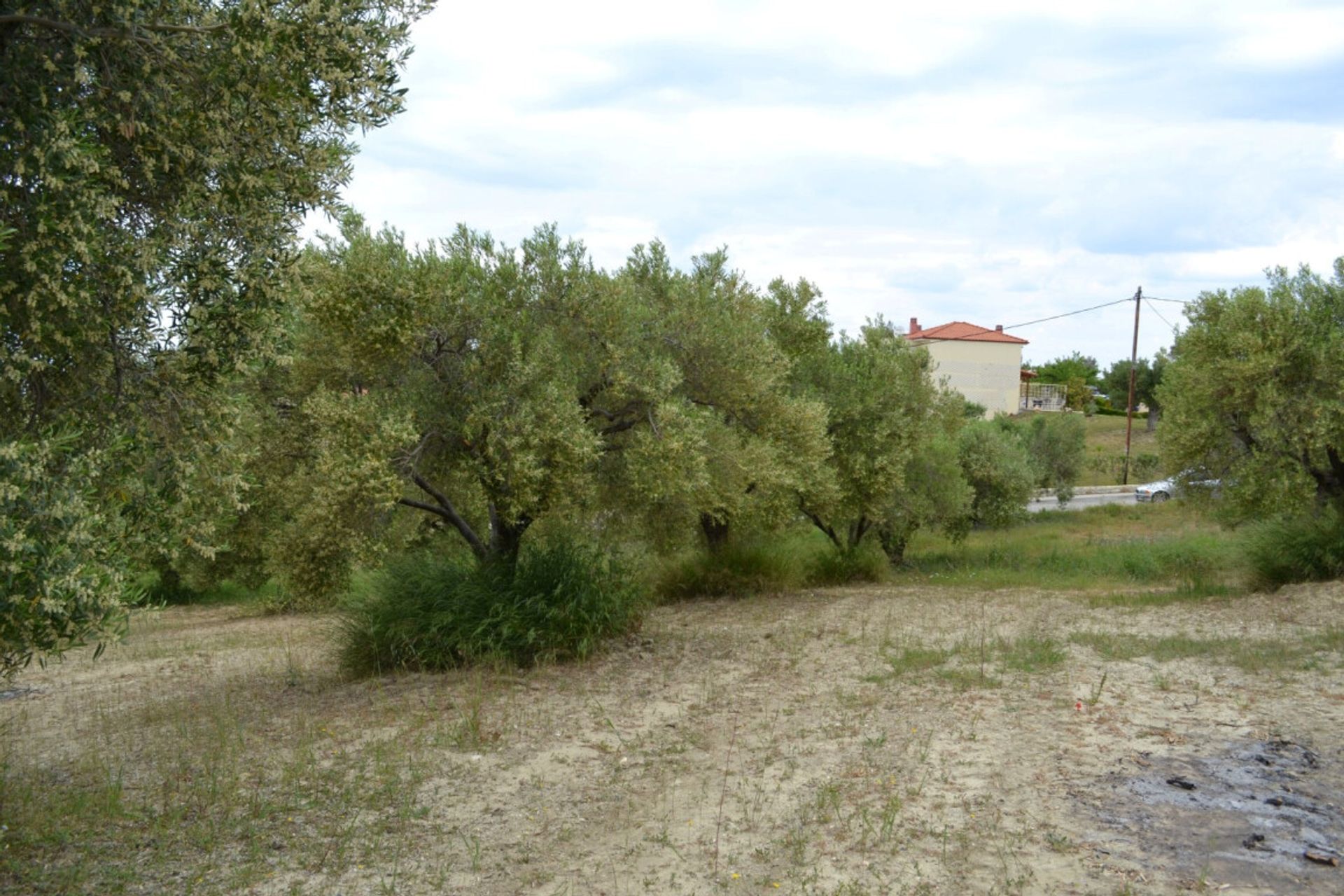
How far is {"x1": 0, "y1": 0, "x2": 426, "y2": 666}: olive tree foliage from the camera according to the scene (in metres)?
6.04

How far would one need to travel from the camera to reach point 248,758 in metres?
8.62

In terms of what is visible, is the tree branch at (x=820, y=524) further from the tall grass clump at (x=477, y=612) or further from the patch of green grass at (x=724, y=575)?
the tall grass clump at (x=477, y=612)

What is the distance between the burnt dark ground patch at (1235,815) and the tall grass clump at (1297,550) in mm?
10150

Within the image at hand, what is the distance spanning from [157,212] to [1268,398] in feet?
51.7

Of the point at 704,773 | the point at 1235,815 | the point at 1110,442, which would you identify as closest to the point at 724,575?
the point at 704,773

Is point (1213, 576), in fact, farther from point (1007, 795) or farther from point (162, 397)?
point (162, 397)

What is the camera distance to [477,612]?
11773 mm

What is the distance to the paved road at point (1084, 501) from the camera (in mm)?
44875

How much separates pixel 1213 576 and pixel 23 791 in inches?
773

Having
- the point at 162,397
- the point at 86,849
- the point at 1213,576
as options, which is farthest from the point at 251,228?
the point at 1213,576

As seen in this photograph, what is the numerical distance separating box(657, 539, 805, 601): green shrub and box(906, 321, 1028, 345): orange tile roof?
2364 inches

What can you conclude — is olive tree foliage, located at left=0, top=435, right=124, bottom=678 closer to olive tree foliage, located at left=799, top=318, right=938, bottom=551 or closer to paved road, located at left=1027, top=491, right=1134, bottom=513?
olive tree foliage, located at left=799, top=318, right=938, bottom=551

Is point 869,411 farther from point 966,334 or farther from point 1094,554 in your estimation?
point 966,334

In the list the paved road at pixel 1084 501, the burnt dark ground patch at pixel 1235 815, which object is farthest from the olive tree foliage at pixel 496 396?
the paved road at pixel 1084 501
